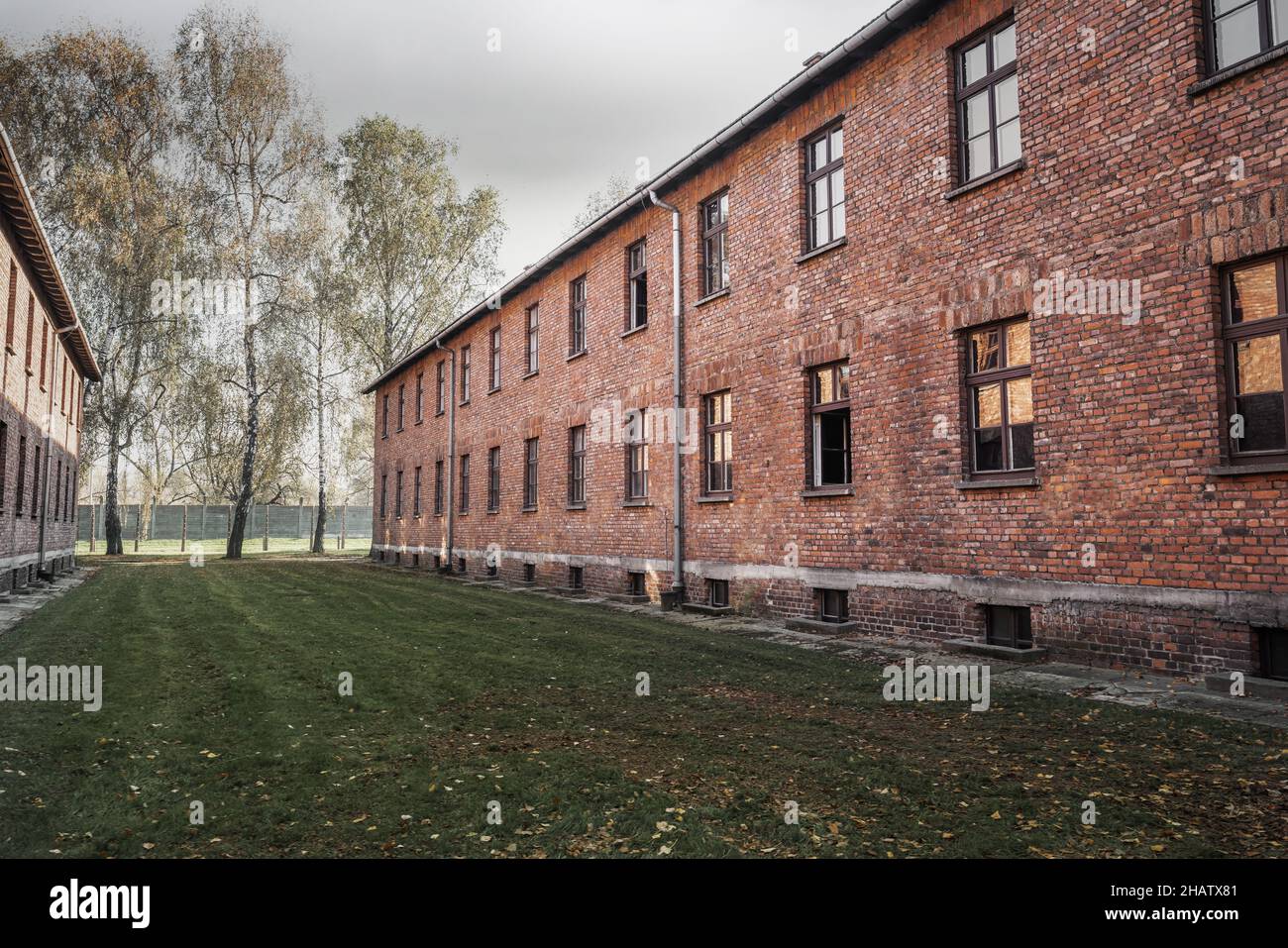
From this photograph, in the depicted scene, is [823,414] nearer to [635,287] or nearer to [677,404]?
[677,404]

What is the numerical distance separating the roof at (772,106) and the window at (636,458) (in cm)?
400

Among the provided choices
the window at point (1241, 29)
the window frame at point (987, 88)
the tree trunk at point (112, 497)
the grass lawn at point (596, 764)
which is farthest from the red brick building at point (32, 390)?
the window at point (1241, 29)

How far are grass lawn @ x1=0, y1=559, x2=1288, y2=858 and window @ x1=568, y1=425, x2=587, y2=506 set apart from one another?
9.52m

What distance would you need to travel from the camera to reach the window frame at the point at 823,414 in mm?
11407

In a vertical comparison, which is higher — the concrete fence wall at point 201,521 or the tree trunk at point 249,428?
the tree trunk at point 249,428

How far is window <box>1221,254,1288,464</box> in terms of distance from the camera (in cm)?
690

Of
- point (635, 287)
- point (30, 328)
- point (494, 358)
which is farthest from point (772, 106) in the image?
point (30, 328)

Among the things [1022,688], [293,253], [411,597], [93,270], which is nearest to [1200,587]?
[1022,688]

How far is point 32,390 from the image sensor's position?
18.8 metres

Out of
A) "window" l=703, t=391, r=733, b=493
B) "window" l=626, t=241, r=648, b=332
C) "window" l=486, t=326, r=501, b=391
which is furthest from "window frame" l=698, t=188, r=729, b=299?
"window" l=486, t=326, r=501, b=391

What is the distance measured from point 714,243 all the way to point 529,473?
868cm

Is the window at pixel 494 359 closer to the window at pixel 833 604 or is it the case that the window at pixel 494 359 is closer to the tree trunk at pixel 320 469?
the window at pixel 833 604

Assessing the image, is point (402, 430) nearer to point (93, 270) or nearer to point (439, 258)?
point (439, 258)

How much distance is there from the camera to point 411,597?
16.5 m
